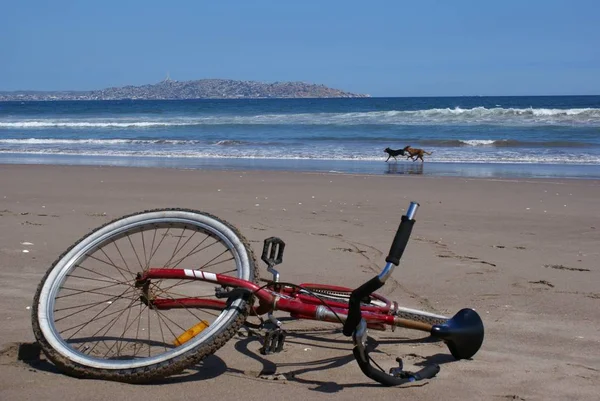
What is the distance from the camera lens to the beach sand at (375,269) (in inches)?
118

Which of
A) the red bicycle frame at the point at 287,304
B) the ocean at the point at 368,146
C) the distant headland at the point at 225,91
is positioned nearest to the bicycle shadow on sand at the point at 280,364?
the red bicycle frame at the point at 287,304

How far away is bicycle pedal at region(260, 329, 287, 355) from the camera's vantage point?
3.23 metres

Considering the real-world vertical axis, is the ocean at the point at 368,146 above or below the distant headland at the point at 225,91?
below

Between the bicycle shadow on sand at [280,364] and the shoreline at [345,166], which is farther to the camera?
the shoreline at [345,166]

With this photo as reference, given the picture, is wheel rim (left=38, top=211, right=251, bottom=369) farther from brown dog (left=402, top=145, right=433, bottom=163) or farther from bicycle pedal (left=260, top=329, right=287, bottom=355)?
brown dog (left=402, top=145, right=433, bottom=163)

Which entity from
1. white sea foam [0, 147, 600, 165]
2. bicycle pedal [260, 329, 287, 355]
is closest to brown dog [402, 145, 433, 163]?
white sea foam [0, 147, 600, 165]

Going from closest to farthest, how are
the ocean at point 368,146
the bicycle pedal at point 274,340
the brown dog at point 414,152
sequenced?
the bicycle pedal at point 274,340
the ocean at point 368,146
the brown dog at point 414,152

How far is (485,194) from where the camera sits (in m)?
10.1

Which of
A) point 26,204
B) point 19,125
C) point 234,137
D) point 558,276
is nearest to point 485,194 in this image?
point 558,276

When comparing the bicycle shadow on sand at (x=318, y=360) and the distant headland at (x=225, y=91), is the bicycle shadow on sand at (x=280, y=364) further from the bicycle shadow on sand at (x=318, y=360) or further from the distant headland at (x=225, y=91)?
the distant headland at (x=225, y=91)

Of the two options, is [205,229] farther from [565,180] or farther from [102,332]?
[565,180]

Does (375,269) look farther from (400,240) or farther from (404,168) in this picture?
(404,168)

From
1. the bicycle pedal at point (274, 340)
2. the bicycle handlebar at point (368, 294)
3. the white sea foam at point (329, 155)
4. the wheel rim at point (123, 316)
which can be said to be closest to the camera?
the bicycle handlebar at point (368, 294)

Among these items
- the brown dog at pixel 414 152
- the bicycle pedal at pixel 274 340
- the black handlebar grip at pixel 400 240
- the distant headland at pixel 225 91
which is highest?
the distant headland at pixel 225 91
